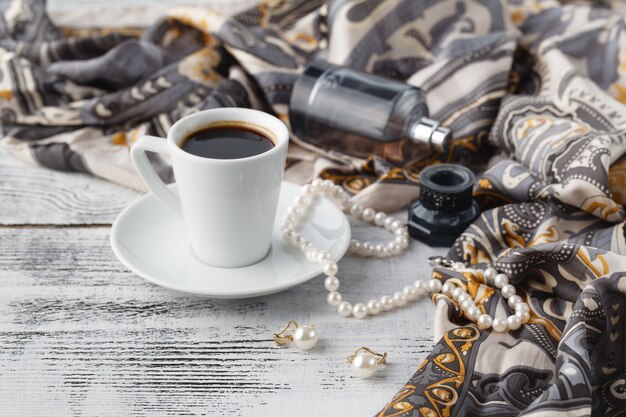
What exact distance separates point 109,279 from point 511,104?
1.84 ft

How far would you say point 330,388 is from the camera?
68 centimetres

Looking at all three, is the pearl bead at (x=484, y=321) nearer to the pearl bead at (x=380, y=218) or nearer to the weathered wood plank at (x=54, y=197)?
the pearl bead at (x=380, y=218)

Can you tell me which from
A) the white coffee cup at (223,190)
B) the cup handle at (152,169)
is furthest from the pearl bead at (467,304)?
the cup handle at (152,169)

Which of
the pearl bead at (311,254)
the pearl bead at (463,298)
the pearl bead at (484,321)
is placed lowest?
the pearl bead at (311,254)

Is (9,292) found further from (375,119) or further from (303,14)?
(303,14)

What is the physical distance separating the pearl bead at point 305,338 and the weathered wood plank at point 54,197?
0.34 m

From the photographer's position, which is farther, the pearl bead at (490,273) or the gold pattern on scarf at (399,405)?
the pearl bead at (490,273)

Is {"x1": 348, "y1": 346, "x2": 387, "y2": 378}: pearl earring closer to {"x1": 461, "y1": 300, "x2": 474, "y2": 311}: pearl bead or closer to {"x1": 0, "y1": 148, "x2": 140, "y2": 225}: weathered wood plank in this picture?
{"x1": 461, "y1": 300, "x2": 474, "y2": 311}: pearl bead

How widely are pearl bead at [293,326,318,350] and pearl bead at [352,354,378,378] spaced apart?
49 millimetres

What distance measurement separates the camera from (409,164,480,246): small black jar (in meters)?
0.85

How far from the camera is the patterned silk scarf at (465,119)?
67 cm

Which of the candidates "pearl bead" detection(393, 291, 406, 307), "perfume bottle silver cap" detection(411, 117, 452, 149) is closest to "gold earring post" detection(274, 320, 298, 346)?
"pearl bead" detection(393, 291, 406, 307)

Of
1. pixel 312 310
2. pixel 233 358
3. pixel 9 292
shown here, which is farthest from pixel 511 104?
pixel 9 292

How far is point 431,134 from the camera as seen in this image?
3.03 feet
